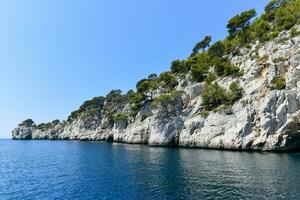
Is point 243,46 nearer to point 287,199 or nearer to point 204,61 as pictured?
point 204,61

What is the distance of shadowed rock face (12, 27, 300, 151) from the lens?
5925cm

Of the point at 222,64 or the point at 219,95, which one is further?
the point at 222,64

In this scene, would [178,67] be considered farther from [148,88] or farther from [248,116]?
[248,116]

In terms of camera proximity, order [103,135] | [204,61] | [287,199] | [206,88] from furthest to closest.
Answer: [103,135] → [204,61] → [206,88] → [287,199]

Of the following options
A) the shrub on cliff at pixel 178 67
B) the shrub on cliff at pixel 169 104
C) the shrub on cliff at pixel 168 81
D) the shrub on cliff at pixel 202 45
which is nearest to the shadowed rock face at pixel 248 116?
the shrub on cliff at pixel 169 104

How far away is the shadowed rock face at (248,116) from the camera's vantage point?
5925 cm

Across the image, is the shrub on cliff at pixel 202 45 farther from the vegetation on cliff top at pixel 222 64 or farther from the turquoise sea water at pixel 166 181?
the turquoise sea water at pixel 166 181

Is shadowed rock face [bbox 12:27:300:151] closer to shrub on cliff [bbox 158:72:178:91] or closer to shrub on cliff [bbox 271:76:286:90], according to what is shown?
shrub on cliff [bbox 271:76:286:90]

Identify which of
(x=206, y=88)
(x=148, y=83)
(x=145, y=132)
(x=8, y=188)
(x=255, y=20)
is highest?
(x=255, y=20)

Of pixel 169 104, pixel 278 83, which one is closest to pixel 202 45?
pixel 169 104

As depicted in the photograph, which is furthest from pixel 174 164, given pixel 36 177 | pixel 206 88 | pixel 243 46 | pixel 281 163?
pixel 243 46

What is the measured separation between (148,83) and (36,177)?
85373 mm

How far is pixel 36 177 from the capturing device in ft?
134

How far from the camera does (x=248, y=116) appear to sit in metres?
64.7
